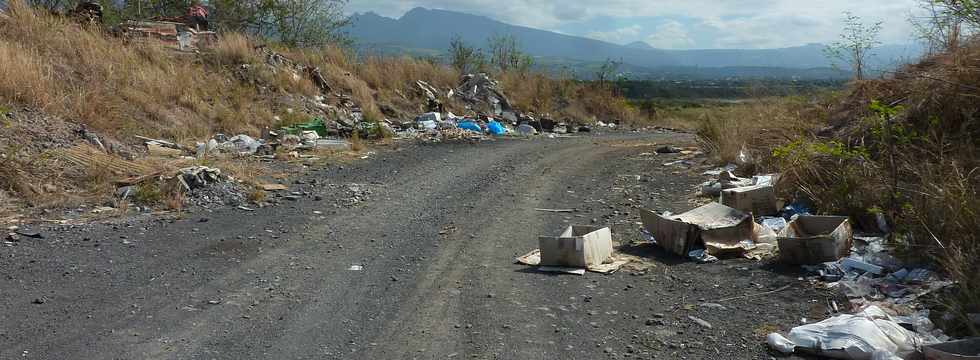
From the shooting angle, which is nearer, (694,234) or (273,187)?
(694,234)

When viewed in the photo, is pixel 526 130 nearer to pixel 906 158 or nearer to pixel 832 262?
pixel 906 158

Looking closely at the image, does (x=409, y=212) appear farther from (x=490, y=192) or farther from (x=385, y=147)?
(x=385, y=147)

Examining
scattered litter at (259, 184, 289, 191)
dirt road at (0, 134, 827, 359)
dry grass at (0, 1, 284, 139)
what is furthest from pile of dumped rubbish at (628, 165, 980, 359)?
dry grass at (0, 1, 284, 139)

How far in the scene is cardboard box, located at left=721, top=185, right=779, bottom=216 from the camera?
7.31 m

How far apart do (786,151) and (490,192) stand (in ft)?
11.1

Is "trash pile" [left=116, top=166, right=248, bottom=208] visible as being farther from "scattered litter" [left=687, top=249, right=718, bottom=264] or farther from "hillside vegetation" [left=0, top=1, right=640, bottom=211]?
"scattered litter" [left=687, top=249, right=718, bottom=264]

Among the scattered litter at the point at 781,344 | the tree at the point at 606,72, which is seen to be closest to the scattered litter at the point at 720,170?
the scattered litter at the point at 781,344

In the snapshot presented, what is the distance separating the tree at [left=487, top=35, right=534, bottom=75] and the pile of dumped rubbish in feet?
55.0

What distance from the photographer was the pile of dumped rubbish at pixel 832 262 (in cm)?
394

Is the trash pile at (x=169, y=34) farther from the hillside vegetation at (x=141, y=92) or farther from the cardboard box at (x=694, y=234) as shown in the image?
the cardboard box at (x=694, y=234)

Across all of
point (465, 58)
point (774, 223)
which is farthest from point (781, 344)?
point (465, 58)

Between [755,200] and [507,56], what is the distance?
17591 mm

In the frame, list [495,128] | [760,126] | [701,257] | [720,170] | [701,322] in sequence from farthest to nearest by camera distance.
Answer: [495,128] → [720,170] → [760,126] → [701,257] → [701,322]

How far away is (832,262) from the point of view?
216 inches
